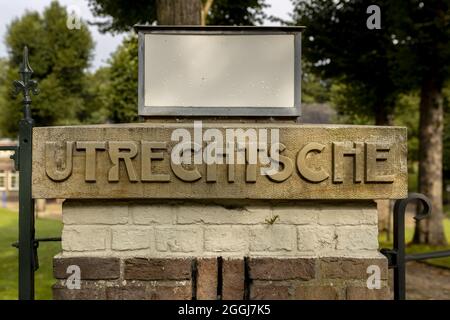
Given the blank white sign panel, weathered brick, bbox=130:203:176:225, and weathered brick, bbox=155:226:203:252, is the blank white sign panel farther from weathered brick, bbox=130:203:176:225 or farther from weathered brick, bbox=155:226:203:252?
weathered brick, bbox=155:226:203:252

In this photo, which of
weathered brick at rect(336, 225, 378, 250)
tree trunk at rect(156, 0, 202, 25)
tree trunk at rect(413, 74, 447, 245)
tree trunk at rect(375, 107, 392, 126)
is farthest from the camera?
tree trunk at rect(375, 107, 392, 126)

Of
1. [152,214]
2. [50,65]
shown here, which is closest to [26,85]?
[152,214]

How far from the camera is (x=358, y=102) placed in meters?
14.9

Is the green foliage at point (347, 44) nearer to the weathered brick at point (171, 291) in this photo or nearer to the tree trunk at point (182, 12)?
the tree trunk at point (182, 12)

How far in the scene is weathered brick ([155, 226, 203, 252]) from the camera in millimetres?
2459

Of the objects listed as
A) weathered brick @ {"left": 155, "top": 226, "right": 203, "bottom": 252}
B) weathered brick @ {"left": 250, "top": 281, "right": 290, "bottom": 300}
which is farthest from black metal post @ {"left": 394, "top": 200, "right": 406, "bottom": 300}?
weathered brick @ {"left": 155, "top": 226, "right": 203, "bottom": 252}

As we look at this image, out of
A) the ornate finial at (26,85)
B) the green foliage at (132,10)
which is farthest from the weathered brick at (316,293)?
the green foliage at (132,10)

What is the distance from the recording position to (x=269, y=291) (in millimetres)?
2436

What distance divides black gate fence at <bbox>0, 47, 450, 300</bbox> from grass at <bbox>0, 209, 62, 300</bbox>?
4.77 metres

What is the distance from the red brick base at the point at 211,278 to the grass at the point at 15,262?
16.3 feet

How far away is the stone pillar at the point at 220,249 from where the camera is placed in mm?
2436

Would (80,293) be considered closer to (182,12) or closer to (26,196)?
(26,196)

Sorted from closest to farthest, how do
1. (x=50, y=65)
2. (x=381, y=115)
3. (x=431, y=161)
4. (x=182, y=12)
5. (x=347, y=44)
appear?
(x=182, y=12) → (x=431, y=161) → (x=347, y=44) → (x=381, y=115) → (x=50, y=65)

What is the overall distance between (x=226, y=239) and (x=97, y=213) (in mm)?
623
